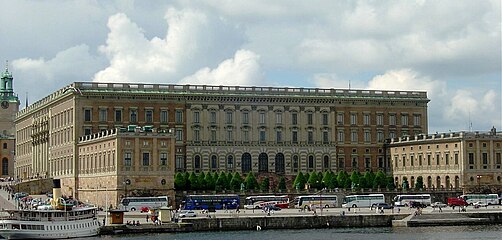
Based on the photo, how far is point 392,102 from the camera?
534 feet

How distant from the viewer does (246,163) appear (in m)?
155

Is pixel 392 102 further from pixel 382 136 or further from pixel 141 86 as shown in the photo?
pixel 141 86

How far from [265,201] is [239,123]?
24.7 m

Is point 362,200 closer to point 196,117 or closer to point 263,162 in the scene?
point 263,162

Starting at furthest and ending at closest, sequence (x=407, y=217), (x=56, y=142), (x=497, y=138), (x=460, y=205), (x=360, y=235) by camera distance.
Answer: (x=56, y=142) < (x=497, y=138) < (x=460, y=205) < (x=407, y=217) < (x=360, y=235)

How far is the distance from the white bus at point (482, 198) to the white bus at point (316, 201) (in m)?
16.5

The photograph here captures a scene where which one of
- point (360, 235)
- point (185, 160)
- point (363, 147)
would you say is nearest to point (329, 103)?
point (363, 147)

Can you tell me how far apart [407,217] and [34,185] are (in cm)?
6181

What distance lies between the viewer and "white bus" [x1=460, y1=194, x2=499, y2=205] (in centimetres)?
13560

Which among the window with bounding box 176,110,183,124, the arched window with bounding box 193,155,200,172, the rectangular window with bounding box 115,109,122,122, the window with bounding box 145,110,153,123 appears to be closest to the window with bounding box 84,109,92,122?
the rectangular window with bounding box 115,109,122,122

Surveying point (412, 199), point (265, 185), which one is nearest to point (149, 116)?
point (265, 185)

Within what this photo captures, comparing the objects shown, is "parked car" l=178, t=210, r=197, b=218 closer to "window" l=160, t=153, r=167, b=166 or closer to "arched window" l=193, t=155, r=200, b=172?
"window" l=160, t=153, r=167, b=166

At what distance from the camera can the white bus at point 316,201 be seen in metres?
132

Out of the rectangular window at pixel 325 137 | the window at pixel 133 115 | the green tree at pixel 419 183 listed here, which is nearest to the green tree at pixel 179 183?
the window at pixel 133 115
